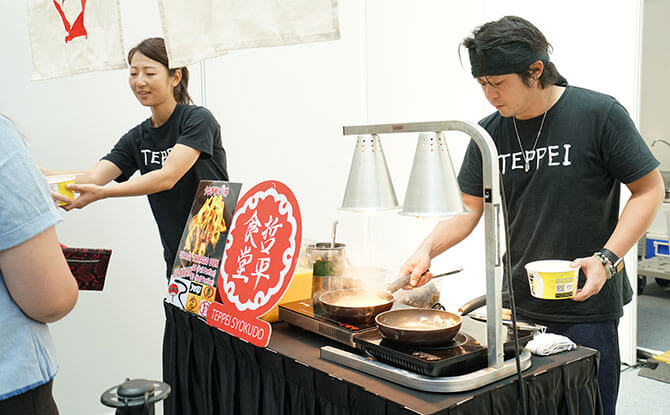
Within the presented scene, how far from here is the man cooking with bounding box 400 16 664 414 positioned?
1.67m

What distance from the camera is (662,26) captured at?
4039mm

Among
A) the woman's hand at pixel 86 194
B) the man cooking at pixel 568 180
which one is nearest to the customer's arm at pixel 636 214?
the man cooking at pixel 568 180

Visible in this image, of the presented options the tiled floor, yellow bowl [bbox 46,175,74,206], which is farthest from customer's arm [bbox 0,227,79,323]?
the tiled floor

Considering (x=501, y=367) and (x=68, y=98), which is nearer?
(x=501, y=367)

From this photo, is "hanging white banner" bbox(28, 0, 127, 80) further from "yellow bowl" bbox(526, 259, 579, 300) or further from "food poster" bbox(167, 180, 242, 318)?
"yellow bowl" bbox(526, 259, 579, 300)

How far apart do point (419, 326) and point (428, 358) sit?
0.54 ft

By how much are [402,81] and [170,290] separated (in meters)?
2.72

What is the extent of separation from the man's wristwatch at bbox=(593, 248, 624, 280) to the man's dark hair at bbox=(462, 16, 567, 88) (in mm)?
535

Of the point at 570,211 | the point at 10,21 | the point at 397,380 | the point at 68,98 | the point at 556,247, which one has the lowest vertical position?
the point at 397,380

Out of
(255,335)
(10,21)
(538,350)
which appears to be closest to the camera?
(538,350)

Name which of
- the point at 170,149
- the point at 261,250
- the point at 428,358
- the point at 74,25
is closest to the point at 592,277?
the point at 428,358

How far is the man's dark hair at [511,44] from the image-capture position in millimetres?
1655

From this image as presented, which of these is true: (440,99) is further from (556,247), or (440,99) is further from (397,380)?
(397,380)

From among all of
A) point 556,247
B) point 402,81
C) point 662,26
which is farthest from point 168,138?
point 662,26
